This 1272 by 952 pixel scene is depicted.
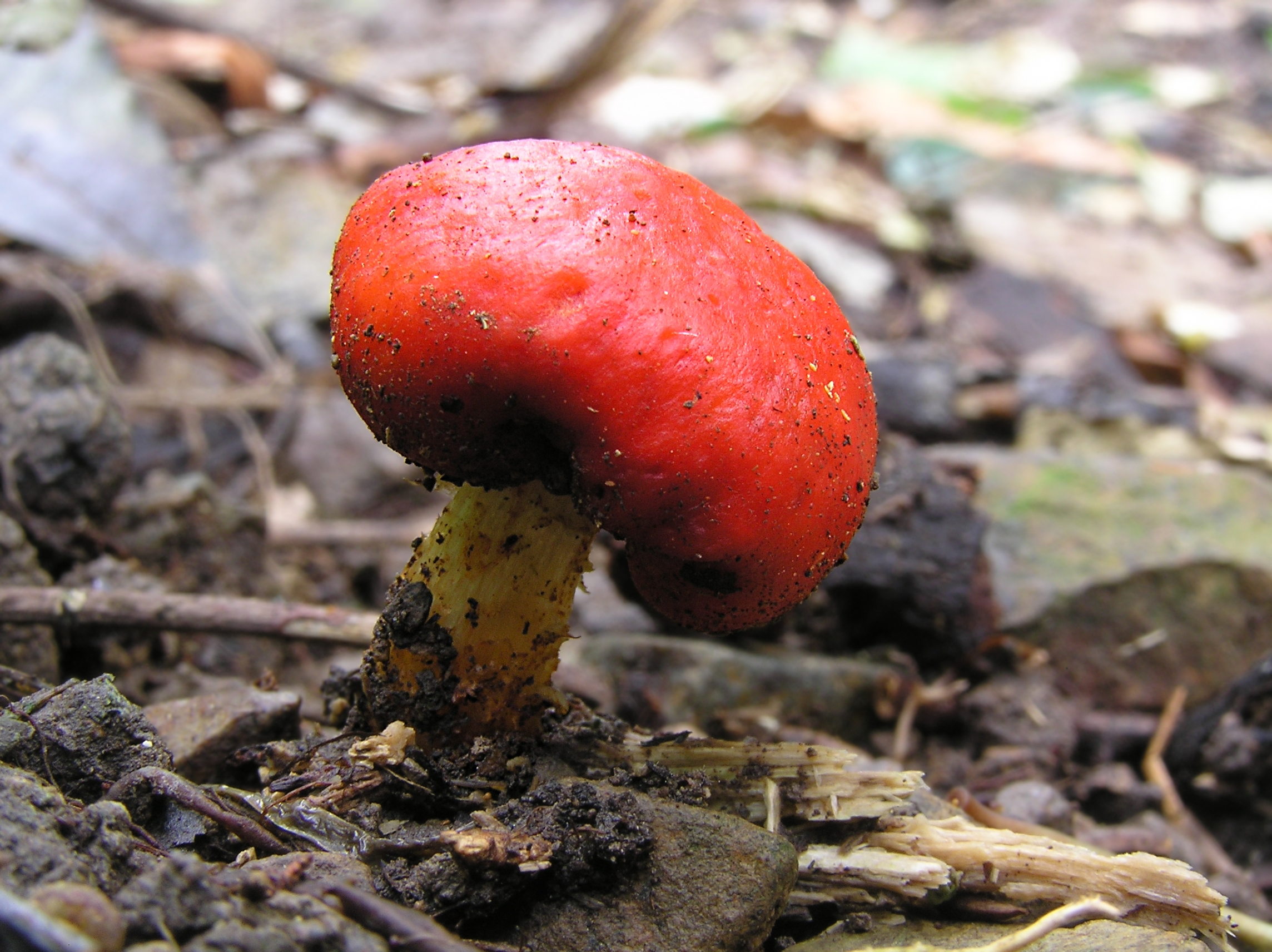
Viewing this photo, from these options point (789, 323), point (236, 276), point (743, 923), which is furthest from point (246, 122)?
point (743, 923)

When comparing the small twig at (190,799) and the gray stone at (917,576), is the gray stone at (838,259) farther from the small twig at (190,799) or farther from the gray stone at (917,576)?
the small twig at (190,799)

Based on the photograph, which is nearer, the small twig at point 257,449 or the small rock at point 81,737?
the small rock at point 81,737

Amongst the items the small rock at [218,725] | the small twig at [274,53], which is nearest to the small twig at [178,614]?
the small rock at [218,725]

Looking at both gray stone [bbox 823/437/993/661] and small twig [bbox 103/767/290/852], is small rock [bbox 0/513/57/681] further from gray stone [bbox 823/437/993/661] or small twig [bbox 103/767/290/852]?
gray stone [bbox 823/437/993/661]

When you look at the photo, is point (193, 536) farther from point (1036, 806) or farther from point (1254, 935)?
point (1254, 935)

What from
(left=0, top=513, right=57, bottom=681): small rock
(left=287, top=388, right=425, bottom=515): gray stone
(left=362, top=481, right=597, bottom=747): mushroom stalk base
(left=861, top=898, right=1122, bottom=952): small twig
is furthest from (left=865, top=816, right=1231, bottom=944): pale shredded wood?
(left=287, top=388, right=425, bottom=515): gray stone
